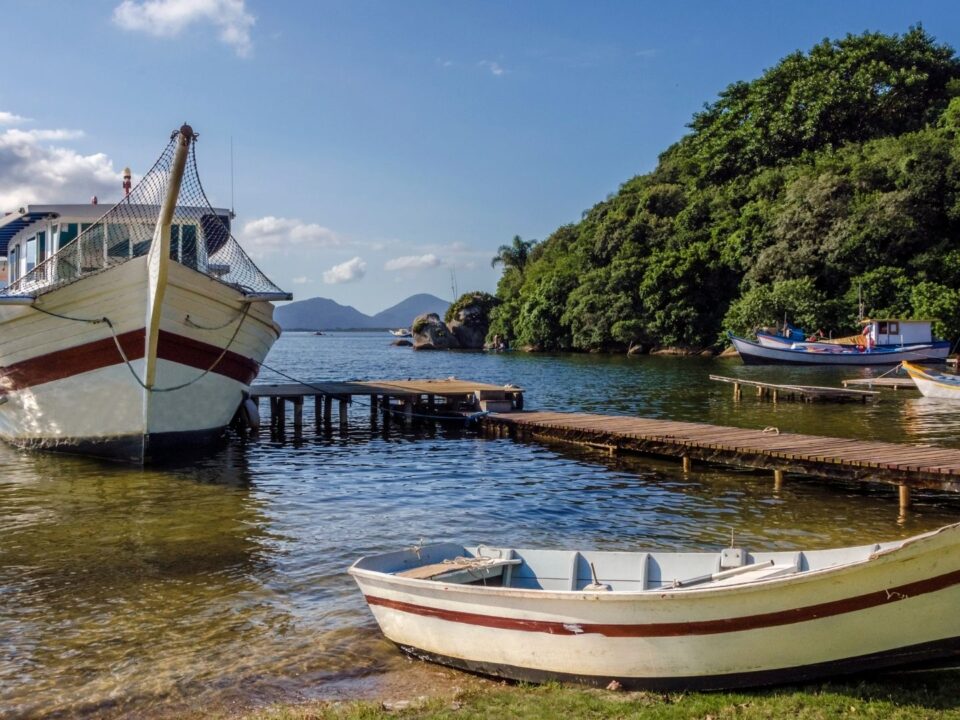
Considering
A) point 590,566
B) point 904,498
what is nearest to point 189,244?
point 590,566

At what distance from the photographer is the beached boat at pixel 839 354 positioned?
170ft

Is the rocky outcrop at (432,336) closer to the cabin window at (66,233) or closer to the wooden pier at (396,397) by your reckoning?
the wooden pier at (396,397)

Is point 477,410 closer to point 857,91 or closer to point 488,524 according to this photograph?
point 488,524

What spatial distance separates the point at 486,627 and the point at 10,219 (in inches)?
865

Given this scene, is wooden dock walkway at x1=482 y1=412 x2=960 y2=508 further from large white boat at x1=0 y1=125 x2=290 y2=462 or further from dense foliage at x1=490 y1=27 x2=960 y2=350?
dense foliage at x1=490 y1=27 x2=960 y2=350

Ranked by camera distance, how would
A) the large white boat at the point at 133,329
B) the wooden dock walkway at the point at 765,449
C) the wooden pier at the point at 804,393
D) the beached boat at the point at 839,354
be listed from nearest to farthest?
the wooden dock walkway at the point at 765,449 < the large white boat at the point at 133,329 < the wooden pier at the point at 804,393 < the beached boat at the point at 839,354

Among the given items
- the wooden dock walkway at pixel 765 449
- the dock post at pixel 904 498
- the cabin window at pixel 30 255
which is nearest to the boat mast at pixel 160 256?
the cabin window at pixel 30 255

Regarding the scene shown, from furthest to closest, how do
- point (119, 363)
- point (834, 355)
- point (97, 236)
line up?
1. point (834, 355)
2. point (97, 236)
3. point (119, 363)

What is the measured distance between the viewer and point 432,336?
112m

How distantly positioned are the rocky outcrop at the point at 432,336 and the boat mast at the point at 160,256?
93.4 meters

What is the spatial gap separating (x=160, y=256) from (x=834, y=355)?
4719 centimetres

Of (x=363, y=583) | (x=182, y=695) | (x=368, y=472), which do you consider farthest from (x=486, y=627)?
(x=368, y=472)

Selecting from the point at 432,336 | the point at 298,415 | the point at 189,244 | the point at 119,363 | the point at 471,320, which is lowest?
the point at 298,415

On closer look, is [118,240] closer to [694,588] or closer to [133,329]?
[133,329]
